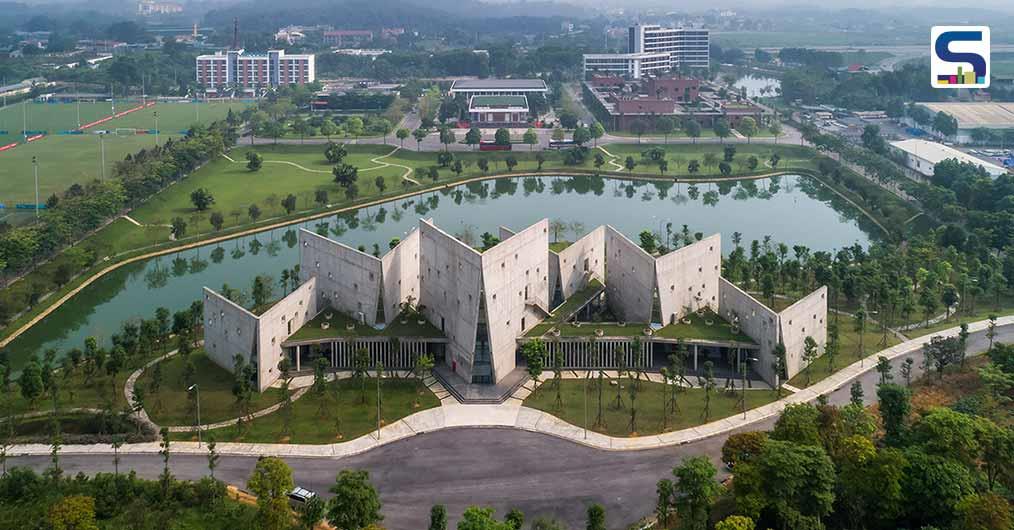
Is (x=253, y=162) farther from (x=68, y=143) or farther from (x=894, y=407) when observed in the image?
(x=894, y=407)

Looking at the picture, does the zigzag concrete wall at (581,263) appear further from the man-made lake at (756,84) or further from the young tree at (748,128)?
the man-made lake at (756,84)

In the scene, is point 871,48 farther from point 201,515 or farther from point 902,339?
point 201,515

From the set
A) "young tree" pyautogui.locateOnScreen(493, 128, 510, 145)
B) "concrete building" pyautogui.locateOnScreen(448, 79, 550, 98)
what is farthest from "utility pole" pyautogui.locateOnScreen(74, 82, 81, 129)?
"young tree" pyautogui.locateOnScreen(493, 128, 510, 145)

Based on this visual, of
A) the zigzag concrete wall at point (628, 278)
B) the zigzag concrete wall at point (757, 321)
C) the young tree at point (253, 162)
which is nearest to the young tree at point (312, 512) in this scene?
the zigzag concrete wall at point (628, 278)

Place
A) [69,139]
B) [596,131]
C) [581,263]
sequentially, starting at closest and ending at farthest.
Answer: [581,263], [69,139], [596,131]

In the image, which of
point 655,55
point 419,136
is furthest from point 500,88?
point 655,55

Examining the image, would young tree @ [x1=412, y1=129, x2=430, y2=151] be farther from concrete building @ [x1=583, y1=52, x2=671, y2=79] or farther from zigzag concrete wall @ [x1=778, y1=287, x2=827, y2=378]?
concrete building @ [x1=583, y1=52, x2=671, y2=79]
